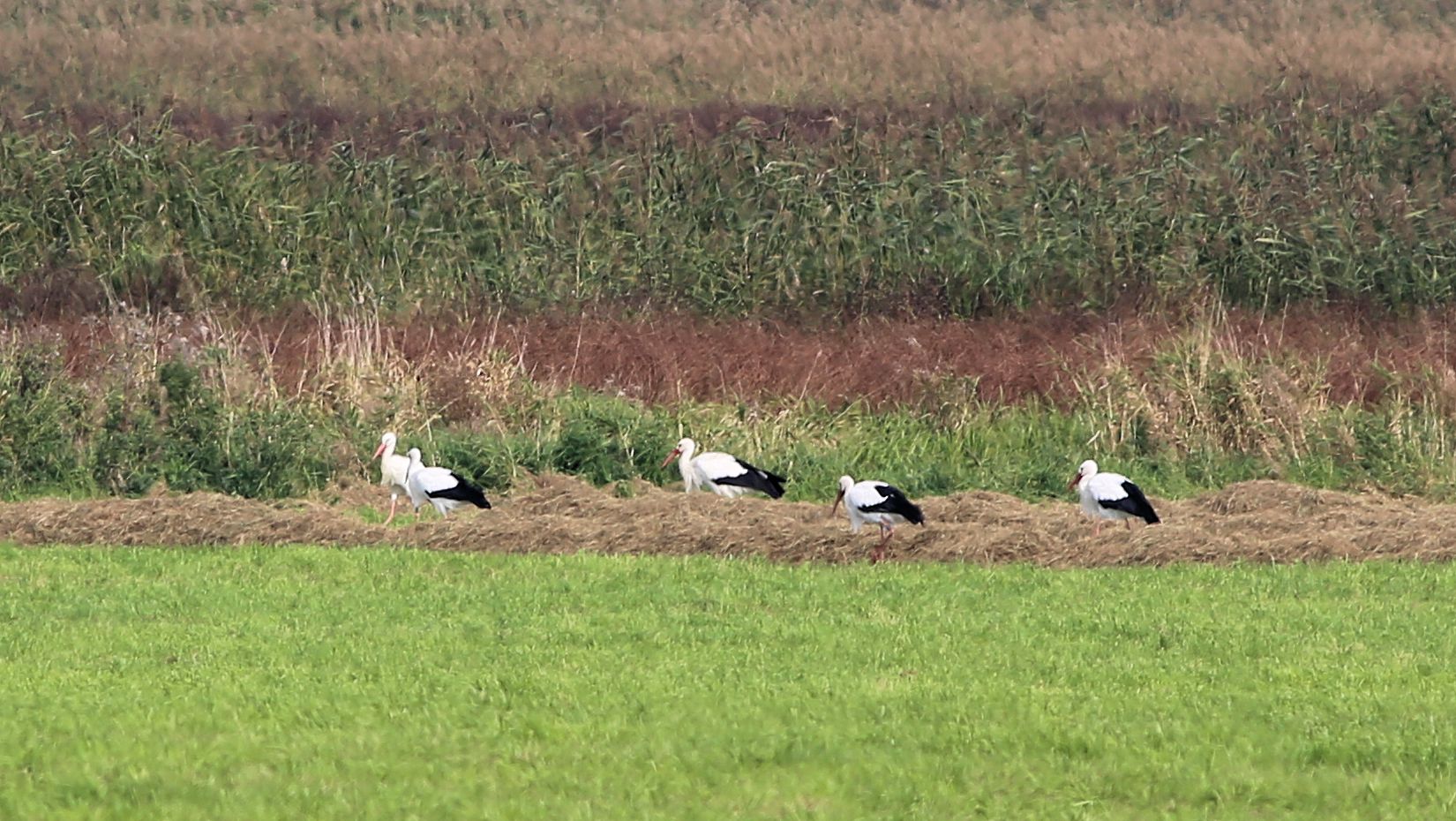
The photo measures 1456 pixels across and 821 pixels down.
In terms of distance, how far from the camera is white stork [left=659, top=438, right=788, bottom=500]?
15.4m

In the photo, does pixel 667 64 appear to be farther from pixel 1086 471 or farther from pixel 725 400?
pixel 1086 471

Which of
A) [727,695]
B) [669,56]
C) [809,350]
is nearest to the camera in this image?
[727,695]

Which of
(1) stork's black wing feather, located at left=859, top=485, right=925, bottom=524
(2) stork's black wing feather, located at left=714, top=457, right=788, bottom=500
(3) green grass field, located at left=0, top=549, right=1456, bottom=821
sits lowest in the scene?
(2) stork's black wing feather, located at left=714, top=457, right=788, bottom=500

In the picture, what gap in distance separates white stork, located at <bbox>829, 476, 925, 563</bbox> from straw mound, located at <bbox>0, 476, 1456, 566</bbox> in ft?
0.33

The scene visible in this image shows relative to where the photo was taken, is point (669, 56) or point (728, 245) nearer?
point (728, 245)

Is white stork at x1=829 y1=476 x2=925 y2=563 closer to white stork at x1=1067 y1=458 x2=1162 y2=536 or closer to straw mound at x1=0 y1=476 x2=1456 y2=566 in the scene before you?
straw mound at x1=0 y1=476 x2=1456 y2=566

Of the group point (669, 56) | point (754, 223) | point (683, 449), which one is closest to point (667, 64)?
point (669, 56)

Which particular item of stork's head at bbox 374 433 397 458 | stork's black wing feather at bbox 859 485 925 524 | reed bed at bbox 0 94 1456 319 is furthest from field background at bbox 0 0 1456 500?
stork's black wing feather at bbox 859 485 925 524

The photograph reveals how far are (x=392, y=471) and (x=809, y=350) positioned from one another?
7.16m

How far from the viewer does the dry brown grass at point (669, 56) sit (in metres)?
30.8

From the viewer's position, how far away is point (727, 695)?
8.53 m

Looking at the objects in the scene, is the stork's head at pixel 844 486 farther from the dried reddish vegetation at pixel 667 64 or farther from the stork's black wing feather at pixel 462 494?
the dried reddish vegetation at pixel 667 64

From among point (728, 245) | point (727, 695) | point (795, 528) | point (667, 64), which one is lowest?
point (728, 245)

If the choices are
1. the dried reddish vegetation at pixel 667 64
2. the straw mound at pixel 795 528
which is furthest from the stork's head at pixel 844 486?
the dried reddish vegetation at pixel 667 64
